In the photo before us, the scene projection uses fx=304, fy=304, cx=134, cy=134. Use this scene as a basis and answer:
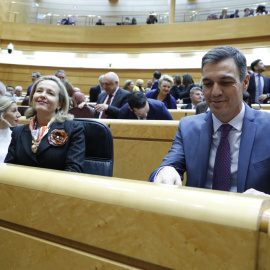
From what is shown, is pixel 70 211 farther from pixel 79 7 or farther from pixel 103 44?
pixel 79 7

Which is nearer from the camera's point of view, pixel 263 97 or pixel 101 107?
pixel 101 107

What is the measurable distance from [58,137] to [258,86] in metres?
3.55

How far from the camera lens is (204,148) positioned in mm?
970

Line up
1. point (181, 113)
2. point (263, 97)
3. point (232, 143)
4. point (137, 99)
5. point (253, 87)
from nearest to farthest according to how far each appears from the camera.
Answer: point (232, 143) < point (137, 99) < point (181, 113) < point (263, 97) < point (253, 87)

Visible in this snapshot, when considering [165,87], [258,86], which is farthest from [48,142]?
[258,86]

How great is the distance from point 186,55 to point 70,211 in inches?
313

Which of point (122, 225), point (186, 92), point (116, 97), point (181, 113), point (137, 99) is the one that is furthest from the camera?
point (186, 92)

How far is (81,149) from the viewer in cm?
130

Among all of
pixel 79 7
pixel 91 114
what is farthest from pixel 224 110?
pixel 79 7

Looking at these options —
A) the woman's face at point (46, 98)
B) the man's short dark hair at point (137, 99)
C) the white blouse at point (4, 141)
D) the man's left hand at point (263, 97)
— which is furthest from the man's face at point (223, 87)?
the man's left hand at point (263, 97)

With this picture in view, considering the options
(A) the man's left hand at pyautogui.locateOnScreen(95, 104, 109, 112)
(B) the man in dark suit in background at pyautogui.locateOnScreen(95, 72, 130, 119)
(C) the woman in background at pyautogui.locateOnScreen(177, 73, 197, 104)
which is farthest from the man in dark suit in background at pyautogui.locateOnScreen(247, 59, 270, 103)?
(A) the man's left hand at pyautogui.locateOnScreen(95, 104, 109, 112)

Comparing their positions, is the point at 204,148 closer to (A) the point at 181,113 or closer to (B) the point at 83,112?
(B) the point at 83,112

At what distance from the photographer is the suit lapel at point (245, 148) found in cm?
89

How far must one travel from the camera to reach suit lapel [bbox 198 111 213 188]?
951 mm
